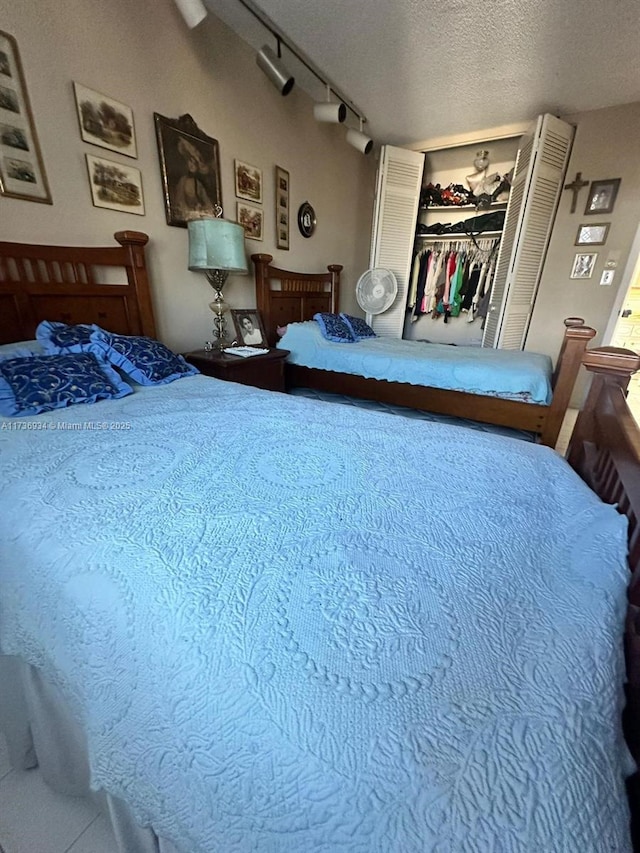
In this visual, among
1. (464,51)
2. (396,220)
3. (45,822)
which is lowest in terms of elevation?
(45,822)

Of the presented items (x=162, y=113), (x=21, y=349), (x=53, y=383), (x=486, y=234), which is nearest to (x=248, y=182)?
(x=162, y=113)

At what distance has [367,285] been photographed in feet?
11.4

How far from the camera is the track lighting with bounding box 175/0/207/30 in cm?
165

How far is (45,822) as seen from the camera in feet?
2.58

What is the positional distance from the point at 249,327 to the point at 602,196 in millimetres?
3274

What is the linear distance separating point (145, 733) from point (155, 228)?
2.28 metres

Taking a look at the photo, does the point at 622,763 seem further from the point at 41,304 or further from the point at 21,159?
the point at 21,159

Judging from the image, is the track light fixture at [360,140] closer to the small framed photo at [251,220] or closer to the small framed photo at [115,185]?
the small framed photo at [251,220]

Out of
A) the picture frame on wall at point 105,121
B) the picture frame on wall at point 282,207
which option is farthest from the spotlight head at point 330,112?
the picture frame on wall at point 105,121

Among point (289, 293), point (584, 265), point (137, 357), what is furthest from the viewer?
point (584, 265)

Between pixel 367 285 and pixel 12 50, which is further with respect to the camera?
pixel 367 285

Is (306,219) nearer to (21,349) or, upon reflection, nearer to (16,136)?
(16,136)

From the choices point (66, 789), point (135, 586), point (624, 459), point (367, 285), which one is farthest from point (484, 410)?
point (66, 789)

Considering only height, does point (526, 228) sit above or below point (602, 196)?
below
